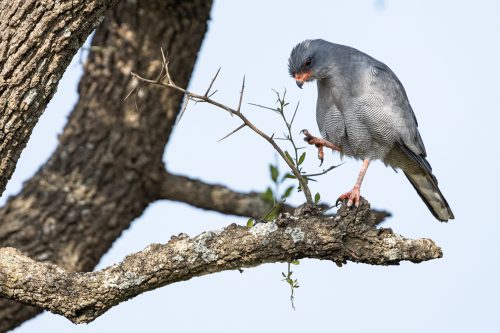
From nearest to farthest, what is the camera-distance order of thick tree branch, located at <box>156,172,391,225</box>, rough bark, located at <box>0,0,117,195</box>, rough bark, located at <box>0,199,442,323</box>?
1. rough bark, located at <box>0,199,442,323</box>
2. rough bark, located at <box>0,0,117,195</box>
3. thick tree branch, located at <box>156,172,391,225</box>

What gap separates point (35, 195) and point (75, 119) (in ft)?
2.21

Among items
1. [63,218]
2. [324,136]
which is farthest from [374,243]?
[63,218]

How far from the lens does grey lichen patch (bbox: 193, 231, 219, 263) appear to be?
12.3 feet

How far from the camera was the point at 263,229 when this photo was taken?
3725mm

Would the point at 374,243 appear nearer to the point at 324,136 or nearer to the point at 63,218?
the point at 324,136

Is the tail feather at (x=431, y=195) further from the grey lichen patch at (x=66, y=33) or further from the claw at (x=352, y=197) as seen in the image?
the grey lichen patch at (x=66, y=33)

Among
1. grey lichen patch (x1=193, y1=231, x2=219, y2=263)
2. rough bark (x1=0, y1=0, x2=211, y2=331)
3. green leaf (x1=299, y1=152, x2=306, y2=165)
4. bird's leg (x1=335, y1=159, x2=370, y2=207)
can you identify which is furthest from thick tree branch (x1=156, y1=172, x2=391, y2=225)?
grey lichen patch (x1=193, y1=231, x2=219, y2=263)

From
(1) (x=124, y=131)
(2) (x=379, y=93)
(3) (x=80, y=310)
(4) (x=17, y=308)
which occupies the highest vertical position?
(1) (x=124, y=131)

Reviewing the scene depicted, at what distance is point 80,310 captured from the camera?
12.4ft

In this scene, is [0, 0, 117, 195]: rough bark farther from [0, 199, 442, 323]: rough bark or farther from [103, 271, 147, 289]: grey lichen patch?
[103, 271, 147, 289]: grey lichen patch

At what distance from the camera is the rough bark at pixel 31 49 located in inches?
155

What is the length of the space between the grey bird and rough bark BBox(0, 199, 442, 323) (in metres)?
1.28

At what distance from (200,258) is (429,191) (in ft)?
7.74

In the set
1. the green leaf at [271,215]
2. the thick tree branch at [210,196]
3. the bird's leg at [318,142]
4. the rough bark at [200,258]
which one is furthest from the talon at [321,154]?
the thick tree branch at [210,196]
